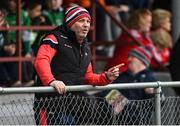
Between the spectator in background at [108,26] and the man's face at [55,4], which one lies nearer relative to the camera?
the man's face at [55,4]

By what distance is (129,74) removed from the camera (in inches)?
408

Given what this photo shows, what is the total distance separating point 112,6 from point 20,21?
3.49 metres

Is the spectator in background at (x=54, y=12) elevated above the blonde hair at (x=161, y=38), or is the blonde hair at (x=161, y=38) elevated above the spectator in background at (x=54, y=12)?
the spectator in background at (x=54, y=12)

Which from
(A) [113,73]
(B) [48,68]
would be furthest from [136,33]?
(B) [48,68]

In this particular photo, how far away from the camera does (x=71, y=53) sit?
834 cm

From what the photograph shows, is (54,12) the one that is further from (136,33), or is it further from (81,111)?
(81,111)

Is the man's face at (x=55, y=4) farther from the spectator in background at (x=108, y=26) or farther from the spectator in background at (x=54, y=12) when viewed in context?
the spectator in background at (x=108, y=26)

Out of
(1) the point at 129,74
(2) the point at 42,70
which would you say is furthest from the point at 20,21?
(2) the point at 42,70

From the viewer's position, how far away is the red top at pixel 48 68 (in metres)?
7.84

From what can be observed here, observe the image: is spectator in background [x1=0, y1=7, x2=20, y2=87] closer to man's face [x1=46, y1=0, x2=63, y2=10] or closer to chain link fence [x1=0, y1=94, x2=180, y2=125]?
man's face [x1=46, y1=0, x2=63, y2=10]

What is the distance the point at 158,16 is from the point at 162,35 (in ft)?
1.11

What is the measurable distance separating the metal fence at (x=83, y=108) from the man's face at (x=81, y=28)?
561 millimetres

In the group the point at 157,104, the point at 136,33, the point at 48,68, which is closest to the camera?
the point at 48,68

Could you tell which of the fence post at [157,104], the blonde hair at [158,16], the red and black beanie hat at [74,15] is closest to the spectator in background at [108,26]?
the blonde hair at [158,16]
